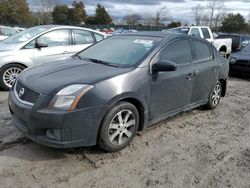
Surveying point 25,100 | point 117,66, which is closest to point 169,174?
point 117,66

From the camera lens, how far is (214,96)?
538cm

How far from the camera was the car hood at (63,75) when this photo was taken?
309 centimetres

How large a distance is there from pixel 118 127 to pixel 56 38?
4.16 meters

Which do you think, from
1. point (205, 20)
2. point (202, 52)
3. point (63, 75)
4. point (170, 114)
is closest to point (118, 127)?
point (63, 75)

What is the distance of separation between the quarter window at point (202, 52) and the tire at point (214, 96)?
675mm

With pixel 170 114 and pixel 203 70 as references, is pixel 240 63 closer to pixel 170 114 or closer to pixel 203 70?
pixel 203 70

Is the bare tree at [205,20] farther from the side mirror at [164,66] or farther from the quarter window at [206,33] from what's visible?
the side mirror at [164,66]

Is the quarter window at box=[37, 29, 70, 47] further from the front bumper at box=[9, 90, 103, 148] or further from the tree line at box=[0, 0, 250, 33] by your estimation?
the tree line at box=[0, 0, 250, 33]

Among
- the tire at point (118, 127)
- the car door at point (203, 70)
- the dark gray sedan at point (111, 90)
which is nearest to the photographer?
the dark gray sedan at point (111, 90)

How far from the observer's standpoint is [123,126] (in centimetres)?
344

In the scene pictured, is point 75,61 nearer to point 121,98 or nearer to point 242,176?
point 121,98

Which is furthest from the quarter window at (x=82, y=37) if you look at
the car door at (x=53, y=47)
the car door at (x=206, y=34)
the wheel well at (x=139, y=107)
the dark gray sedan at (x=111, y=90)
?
the car door at (x=206, y=34)

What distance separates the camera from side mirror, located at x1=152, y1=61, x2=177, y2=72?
11.8 feet

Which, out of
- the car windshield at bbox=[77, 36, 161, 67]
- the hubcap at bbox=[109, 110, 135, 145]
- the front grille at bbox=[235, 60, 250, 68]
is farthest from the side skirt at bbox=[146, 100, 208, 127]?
the front grille at bbox=[235, 60, 250, 68]
